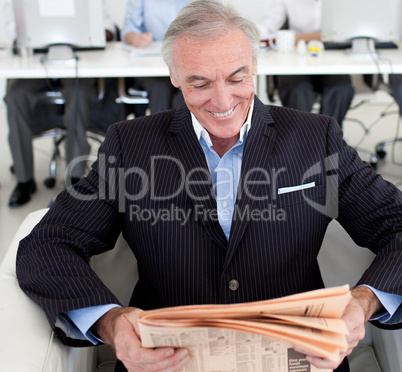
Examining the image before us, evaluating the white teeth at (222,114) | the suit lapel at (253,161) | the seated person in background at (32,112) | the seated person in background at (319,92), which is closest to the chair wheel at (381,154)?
the seated person in background at (319,92)

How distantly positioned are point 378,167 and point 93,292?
2.77m

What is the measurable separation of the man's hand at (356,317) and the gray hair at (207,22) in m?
0.57

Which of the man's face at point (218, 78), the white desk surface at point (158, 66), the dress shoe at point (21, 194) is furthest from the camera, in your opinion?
the dress shoe at point (21, 194)

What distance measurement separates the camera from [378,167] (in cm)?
353

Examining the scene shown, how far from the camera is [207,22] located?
1.18 meters

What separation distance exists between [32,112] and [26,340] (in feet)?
7.67

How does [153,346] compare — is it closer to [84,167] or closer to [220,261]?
[220,261]

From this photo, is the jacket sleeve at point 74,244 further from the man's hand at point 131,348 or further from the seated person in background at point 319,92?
the seated person in background at point 319,92

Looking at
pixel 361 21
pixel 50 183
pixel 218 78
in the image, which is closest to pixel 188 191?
pixel 218 78

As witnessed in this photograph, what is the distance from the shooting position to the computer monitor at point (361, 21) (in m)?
2.94

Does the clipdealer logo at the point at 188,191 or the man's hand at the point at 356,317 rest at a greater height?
the clipdealer logo at the point at 188,191

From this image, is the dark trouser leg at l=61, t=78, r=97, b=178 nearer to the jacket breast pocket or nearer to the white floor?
the white floor

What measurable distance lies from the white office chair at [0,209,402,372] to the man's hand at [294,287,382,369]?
155 millimetres

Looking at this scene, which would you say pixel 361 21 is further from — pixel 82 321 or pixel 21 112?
pixel 82 321
